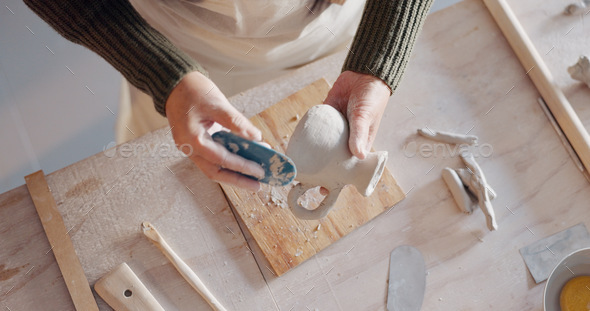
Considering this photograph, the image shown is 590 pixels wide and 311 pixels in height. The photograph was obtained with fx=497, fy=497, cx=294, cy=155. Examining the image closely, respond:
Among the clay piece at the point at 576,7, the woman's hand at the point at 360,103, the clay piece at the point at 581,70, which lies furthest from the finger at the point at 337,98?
the clay piece at the point at 576,7

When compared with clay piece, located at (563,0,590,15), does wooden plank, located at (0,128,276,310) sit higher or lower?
lower

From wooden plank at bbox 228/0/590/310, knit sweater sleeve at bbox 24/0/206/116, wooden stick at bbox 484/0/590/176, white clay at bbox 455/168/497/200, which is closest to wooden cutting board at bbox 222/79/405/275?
wooden plank at bbox 228/0/590/310

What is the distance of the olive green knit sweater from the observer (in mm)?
795

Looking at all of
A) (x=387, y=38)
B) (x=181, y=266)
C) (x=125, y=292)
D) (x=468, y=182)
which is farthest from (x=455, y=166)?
(x=125, y=292)

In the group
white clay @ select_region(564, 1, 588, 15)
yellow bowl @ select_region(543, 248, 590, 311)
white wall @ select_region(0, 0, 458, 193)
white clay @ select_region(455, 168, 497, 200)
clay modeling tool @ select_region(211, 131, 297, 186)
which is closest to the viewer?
clay modeling tool @ select_region(211, 131, 297, 186)

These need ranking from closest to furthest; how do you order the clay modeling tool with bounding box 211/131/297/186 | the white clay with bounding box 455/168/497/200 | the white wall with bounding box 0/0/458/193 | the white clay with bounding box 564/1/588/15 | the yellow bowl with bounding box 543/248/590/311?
the clay modeling tool with bounding box 211/131/297/186, the yellow bowl with bounding box 543/248/590/311, the white clay with bounding box 455/168/497/200, the white clay with bounding box 564/1/588/15, the white wall with bounding box 0/0/458/193

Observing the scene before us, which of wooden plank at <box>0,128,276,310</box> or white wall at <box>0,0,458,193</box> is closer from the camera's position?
wooden plank at <box>0,128,276,310</box>

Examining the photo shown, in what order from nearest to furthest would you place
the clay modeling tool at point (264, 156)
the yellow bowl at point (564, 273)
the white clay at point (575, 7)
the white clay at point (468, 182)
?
the clay modeling tool at point (264, 156)
the yellow bowl at point (564, 273)
the white clay at point (468, 182)
the white clay at point (575, 7)

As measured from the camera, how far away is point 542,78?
1.01 m

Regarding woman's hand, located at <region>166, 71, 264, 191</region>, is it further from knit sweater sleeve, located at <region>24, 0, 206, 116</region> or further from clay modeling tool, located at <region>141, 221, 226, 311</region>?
clay modeling tool, located at <region>141, 221, 226, 311</region>

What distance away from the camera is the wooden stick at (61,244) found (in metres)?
0.85

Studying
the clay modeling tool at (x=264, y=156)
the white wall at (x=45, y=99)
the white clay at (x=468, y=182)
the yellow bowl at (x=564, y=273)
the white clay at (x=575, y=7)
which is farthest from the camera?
the white wall at (x=45, y=99)

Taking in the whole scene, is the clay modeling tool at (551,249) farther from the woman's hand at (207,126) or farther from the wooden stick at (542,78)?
the woman's hand at (207,126)

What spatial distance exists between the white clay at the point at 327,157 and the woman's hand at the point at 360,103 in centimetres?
2
